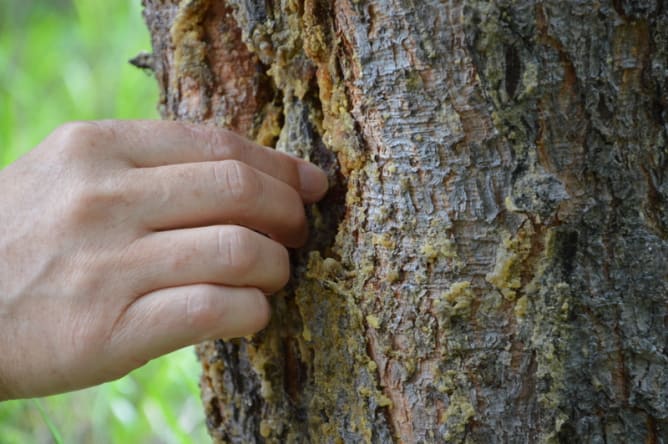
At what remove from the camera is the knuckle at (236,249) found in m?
0.73

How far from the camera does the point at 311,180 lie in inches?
33.1

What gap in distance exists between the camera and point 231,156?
0.82 metres

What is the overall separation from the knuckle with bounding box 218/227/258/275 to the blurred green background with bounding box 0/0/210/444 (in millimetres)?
951

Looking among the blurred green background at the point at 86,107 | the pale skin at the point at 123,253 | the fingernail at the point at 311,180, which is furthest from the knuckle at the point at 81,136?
the blurred green background at the point at 86,107

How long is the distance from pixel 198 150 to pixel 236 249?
0.50 feet

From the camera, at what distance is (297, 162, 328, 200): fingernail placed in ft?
2.76

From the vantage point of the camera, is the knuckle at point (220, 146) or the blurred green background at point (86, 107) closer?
the knuckle at point (220, 146)

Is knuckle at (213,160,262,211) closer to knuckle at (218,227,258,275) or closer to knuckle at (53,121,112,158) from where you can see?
knuckle at (218,227,258,275)

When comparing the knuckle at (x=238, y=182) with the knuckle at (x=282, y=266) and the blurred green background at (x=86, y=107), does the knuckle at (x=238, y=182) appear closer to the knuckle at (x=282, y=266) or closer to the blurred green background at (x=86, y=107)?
the knuckle at (x=282, y=266)

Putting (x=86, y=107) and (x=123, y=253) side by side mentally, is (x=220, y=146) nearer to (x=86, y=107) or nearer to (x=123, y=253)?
(x=123, y=253)

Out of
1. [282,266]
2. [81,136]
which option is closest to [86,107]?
[81,136]

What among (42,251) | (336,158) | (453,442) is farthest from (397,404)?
(42,251)

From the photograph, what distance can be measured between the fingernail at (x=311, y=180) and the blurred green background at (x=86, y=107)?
94 cm

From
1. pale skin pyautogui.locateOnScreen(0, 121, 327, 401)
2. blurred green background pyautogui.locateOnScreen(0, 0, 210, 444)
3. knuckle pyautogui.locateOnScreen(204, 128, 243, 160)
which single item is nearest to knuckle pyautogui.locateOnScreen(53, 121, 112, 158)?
pale skin pyautogui.locateOnScreen(0, 121, 327, 401)
